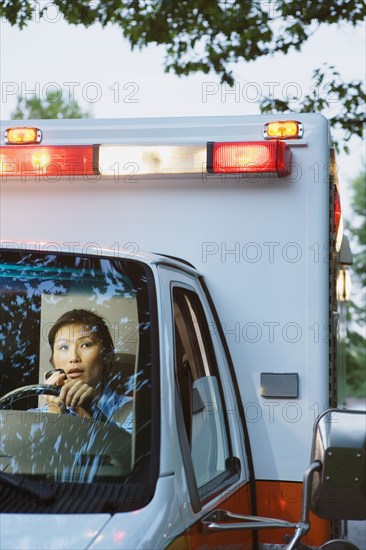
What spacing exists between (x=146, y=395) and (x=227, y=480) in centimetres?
83

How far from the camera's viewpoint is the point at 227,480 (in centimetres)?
361

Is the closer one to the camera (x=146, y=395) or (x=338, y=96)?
(x=146, y=395)

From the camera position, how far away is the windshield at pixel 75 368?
2.81 meters

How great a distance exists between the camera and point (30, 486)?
266cm

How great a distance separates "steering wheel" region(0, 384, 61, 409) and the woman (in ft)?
0.06

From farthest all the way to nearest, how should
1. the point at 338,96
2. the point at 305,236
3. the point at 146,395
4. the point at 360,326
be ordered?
the point at 360,326 → the point at 338,96 → the point at 305,236 → the point at 146,395

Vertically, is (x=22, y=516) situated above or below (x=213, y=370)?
below

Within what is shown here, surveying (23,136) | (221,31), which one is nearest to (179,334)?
(23,136)

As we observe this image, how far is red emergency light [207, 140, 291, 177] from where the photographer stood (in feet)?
13.8

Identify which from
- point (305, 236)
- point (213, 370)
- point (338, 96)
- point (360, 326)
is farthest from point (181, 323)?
point (360, 326)

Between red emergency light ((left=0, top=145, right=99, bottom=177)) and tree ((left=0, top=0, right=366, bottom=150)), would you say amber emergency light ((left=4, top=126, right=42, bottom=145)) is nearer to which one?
red emergency light ((left=0, top=145, right=99, bottom=177))

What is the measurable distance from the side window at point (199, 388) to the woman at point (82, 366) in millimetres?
230

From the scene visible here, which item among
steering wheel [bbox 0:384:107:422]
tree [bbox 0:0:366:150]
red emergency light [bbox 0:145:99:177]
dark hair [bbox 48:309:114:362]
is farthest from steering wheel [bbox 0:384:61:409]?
tree [bbox 0:0:366:150]

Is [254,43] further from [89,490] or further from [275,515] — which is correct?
[89,490]
